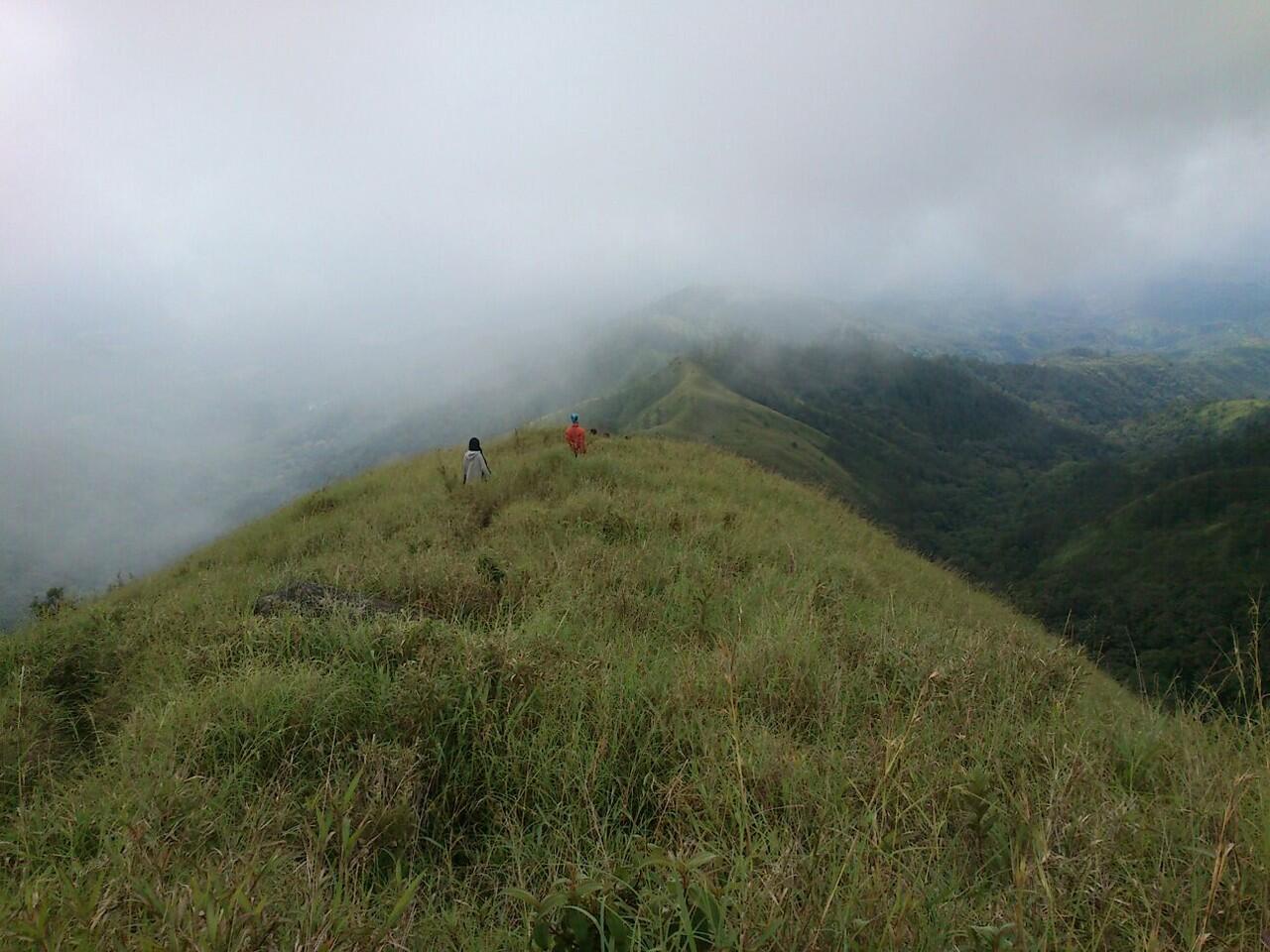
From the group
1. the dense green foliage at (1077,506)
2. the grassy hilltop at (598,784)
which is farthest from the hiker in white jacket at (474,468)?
the dense green foliage at (1077,506)

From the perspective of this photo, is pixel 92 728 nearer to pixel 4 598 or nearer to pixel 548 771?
pixel 548 771

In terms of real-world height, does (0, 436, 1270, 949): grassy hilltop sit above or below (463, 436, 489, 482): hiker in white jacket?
below

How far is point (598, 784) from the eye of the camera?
8.85 feet

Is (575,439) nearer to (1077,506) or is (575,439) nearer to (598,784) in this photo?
(598,784)

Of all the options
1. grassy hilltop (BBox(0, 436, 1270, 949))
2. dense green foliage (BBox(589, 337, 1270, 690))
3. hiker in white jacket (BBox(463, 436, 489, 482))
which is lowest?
dense green foliage (BBox(589, 337, 1270, 690))

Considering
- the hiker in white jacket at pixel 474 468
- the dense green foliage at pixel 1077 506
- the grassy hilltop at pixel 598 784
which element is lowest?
the dense green foliage at pixel 1077 506

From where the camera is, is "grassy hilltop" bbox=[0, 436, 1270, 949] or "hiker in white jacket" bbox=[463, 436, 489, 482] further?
"hiker in white jacket" bbox=[463, 436, 489, 482]

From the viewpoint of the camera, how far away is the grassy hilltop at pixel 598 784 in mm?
1728

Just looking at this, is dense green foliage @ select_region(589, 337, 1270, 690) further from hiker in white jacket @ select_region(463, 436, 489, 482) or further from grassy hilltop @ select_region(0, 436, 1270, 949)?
grassy hilltop @ select_region(0, 436, 1270, 949)

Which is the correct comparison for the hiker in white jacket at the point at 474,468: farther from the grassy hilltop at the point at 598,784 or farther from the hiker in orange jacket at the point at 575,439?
the grassy hilltop at the point at 598,784

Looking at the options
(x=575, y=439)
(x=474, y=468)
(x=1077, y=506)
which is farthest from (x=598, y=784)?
(x=1077, y=506)

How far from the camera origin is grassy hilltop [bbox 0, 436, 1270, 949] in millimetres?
1728

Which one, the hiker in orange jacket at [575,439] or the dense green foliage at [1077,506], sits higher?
the hiker in orange jacket at [575,439]

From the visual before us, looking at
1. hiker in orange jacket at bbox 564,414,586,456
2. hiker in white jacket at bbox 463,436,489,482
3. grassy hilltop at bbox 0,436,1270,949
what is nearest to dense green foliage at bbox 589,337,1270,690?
hiker in orange jacket at bbox 564,414,586,456
